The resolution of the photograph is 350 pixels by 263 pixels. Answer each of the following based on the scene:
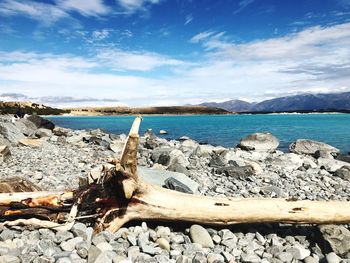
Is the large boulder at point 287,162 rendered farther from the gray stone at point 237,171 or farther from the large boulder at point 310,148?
the large boulder at point 310,148

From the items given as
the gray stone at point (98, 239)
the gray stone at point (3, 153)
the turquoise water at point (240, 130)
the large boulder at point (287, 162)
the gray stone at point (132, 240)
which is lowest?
the turquoise water at point (240, 130)

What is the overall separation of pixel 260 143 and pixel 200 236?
2359cm

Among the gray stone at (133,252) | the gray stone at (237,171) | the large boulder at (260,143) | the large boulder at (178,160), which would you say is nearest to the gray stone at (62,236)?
the gray stone at (133,252)

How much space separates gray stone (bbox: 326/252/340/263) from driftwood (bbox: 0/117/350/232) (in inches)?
33.7

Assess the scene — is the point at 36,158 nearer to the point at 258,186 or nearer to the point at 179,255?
the point at 258,186

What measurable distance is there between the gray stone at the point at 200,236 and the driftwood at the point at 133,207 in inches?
6.7

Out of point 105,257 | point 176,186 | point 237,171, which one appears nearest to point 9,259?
point 105,257

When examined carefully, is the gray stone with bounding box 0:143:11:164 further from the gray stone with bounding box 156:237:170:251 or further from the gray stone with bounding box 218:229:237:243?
the gray stone with bounding box 218:229:237:243

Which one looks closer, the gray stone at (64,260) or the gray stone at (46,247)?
the gray stone at (64,260)

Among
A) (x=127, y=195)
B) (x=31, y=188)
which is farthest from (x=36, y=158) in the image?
(x=127, y=195)

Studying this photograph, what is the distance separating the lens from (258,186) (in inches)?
497

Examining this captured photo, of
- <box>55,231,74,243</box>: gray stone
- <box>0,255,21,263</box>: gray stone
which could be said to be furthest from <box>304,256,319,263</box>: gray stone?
<box>0,255,21,263</box>: gray stone

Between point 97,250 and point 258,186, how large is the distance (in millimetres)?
7714

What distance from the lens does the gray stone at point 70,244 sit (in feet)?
20.4
